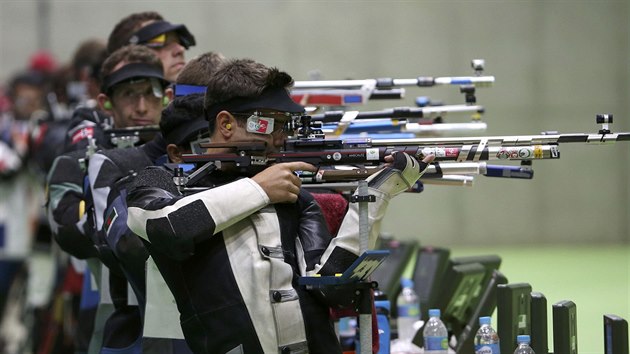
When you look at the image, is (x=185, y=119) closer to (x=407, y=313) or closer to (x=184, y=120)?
(x=184, y=120)

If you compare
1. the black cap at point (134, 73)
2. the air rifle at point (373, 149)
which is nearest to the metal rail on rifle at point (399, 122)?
the black cap at point (134, 73)

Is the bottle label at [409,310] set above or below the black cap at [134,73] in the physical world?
below

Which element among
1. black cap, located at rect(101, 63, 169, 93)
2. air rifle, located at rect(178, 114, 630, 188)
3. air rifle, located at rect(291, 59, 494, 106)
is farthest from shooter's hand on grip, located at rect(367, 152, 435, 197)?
black cap, located at rect(101, 63, 169, 93)

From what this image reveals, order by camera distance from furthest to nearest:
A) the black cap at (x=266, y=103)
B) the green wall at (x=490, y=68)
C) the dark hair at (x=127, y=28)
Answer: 1. the green wall at (x=490, y=68)
2. the dark hair at (x=127, y=28)
3. the black cap at (x=266, y=103)

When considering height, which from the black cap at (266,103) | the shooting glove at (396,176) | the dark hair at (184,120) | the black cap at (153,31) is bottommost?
the shooting glove at (396,176)

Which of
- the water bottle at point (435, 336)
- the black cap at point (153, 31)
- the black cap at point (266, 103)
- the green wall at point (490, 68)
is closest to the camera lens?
the black cap at point (266, 103)

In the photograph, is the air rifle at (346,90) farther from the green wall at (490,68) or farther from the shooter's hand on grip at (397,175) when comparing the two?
the green wall at (490,68)

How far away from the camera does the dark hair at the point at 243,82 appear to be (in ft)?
12.8

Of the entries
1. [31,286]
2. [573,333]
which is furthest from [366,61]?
[573,333]

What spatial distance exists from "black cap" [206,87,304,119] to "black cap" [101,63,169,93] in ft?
5.88

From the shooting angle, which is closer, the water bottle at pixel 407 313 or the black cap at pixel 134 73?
the black cap at pixel 134 73

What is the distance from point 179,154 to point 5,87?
10429mm

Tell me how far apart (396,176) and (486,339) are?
115cm

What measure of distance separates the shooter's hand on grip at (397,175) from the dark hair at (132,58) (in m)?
2.26
